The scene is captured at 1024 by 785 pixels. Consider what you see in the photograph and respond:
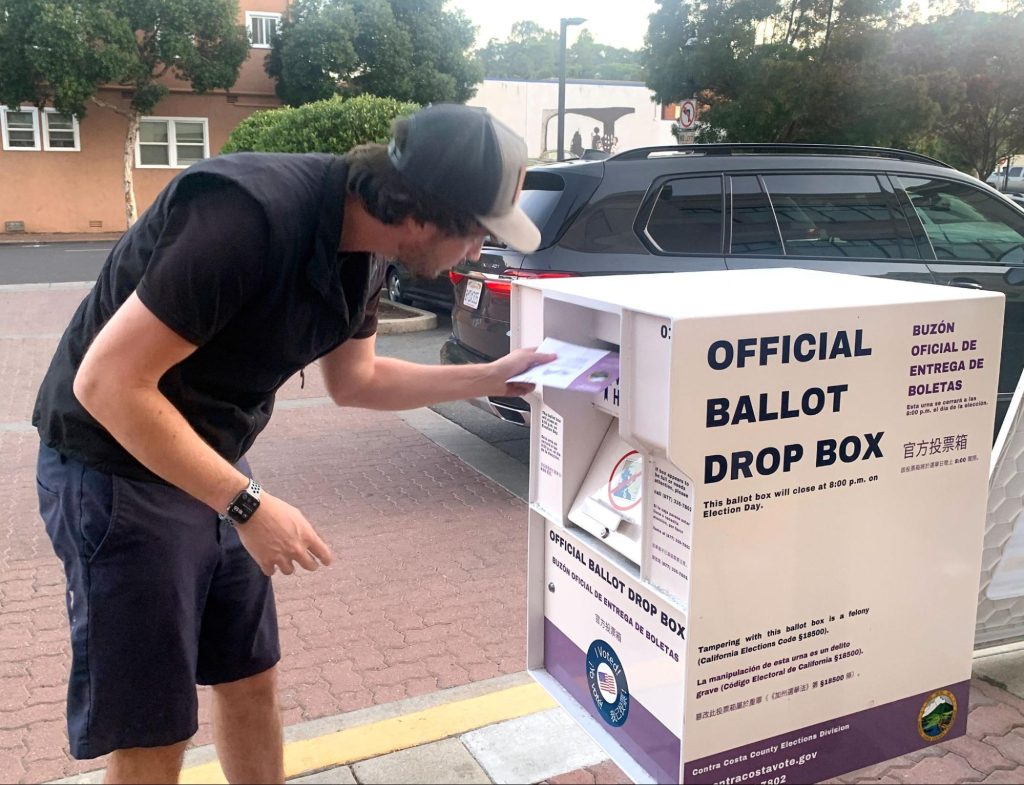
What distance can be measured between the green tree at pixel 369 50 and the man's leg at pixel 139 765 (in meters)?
26.5

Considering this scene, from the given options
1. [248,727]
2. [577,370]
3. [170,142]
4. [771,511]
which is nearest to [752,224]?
[577,370]

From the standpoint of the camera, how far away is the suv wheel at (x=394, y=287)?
1176 cm

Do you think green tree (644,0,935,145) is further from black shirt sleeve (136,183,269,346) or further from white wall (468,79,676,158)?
black shirt sleeve (136,183,269,346)

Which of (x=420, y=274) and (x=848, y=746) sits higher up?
(x=420, y=274)

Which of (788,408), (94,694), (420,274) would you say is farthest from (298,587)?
(788,408)

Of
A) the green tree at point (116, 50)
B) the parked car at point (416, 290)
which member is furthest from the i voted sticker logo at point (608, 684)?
the green tree at point (116, 50)

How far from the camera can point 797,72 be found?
22.9 m

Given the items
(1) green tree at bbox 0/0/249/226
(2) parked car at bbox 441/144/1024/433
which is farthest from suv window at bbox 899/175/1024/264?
(1) green tree at bbox 0/0/249/226

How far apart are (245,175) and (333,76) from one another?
27298 millimetres

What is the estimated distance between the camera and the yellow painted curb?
2.82 meters

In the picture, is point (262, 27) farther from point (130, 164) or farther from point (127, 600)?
point (127, 600)

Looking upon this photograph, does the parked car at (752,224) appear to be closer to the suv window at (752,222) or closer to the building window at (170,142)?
the suv window at (752,222)

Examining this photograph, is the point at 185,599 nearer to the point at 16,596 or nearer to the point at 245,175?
the point at 245,175

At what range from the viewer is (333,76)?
89.6 ft
